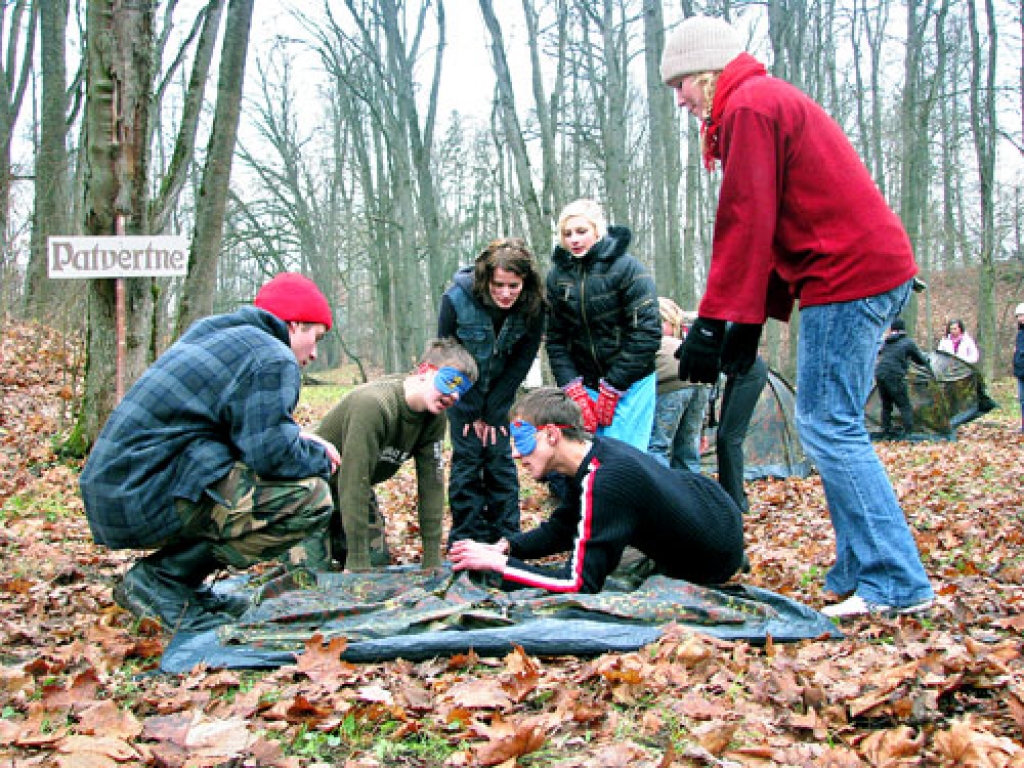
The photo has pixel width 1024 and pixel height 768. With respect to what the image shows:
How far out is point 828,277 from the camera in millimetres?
3107

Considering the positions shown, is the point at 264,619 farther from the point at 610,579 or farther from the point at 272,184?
the point at 272,184

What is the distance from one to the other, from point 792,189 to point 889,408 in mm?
9341

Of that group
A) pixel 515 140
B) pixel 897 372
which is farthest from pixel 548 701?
pixel 897 372

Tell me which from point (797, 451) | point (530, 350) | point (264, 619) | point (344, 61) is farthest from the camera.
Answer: point (344, 61)

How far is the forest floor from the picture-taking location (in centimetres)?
206

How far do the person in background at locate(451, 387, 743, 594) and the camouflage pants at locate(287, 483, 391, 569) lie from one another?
0.95 m

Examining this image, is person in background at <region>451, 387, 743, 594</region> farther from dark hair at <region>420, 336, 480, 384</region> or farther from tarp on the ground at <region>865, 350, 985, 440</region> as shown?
tarp on the ground at <region>865, 350, 985, 440</region>

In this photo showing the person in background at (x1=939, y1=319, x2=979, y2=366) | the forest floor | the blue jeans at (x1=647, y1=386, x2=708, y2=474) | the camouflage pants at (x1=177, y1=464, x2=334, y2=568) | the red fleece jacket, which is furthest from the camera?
the person in background at (x1=939, y1=319, x2=979, y2=366)

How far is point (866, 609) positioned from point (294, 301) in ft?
8.40

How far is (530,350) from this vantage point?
4938 mm

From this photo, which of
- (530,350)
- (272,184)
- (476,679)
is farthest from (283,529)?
(272,184)

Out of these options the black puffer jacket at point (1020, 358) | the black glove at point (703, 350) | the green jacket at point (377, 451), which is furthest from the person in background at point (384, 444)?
the black puffer jacket at point (1020, 358)

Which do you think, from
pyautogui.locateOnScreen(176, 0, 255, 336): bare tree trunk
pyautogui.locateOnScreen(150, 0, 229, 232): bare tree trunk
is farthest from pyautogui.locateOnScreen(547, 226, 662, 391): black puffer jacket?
pyautogui.locateOnScreen(176, 0, 255, 336): bare tree trunk

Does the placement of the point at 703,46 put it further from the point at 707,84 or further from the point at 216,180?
the point at 216,180
